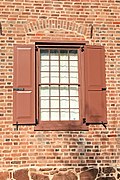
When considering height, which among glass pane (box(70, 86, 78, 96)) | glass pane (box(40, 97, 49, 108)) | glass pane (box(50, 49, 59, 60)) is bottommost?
glass pane (box(40, 97, 49, 108))

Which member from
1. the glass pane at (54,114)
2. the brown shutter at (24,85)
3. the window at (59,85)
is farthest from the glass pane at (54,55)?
the glass pane at (54,114)

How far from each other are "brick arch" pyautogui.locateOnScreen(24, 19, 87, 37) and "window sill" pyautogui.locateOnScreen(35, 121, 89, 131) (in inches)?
80.2

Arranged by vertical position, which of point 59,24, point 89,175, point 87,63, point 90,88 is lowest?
point 89,175

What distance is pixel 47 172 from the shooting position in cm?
823

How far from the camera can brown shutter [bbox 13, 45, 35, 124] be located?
8445mm

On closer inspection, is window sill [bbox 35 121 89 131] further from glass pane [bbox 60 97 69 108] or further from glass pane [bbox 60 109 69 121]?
glass pane [bbox 60 97 69 108]

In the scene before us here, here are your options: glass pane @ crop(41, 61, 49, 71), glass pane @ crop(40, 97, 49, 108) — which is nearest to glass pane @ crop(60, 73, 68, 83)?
glass pane @ crop(41, 61, 49, 71)

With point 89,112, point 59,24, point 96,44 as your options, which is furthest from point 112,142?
point 59,24

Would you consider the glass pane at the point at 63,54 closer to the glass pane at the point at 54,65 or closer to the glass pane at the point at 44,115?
the glass pane at the point at 54,65

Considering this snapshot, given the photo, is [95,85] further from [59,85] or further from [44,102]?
[44,102]

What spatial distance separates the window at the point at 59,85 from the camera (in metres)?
8.52

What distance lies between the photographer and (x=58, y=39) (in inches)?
350

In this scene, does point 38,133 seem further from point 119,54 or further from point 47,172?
point 119,54

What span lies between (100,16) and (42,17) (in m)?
1.34
